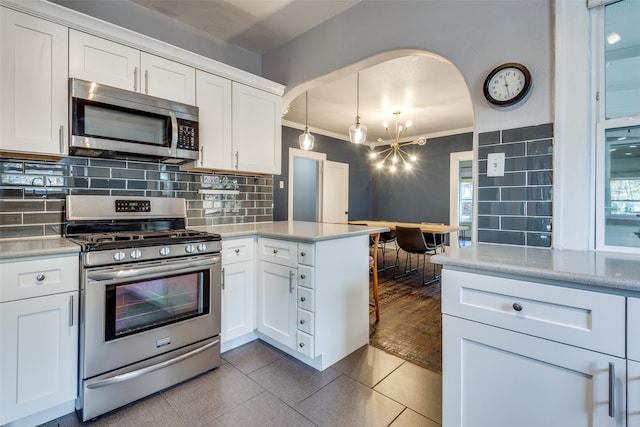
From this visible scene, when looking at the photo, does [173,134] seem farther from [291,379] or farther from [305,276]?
[291,379]

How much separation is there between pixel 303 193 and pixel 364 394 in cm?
501

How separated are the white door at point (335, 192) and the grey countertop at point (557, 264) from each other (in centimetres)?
446

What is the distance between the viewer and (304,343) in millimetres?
1947

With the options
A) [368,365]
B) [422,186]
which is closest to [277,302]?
[368,365]

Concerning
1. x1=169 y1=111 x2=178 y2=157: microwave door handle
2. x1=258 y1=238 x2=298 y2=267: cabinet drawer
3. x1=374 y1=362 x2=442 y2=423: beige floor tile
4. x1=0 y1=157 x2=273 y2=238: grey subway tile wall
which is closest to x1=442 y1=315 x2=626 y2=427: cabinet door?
x1=374 y1=362 x2=442 y2=423: beige floor tile

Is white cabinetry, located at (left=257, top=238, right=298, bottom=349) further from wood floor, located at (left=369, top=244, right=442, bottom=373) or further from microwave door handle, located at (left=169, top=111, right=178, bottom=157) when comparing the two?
microwave door handle, located at (left=169, top=111, right=178, bottom=157)

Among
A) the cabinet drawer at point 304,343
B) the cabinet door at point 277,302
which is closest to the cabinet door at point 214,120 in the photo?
the cabinet door at point 277,302

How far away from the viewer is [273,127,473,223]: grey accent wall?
18.7 feet

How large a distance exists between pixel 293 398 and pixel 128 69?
226 cm

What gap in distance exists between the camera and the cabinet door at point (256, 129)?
253 centimetres

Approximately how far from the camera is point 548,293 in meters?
1.01

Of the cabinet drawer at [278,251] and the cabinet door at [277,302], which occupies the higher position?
the cabinet drawer at [278,251]

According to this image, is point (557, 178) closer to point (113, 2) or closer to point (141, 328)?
point (141, 328)

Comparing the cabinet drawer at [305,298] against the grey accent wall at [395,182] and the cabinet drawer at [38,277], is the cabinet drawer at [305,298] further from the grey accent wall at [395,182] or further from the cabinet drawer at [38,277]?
the grey accent wall at [395,182]
